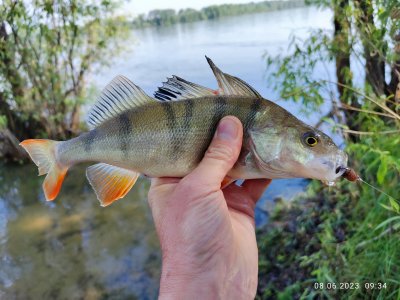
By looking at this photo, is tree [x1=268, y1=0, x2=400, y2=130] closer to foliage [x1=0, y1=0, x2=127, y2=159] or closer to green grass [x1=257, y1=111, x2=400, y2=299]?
green grass [x1=257, y1=111, x2=400, y2=299]

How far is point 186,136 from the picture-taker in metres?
2.00

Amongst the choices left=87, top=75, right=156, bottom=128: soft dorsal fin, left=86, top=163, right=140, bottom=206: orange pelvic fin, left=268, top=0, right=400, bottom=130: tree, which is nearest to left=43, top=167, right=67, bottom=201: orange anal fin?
left=86, top=163, right=140, bottom=206: orange pelvic fin

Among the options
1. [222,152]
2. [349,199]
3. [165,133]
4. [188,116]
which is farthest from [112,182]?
[349,199]

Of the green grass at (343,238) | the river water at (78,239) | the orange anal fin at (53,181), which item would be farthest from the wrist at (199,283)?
the river water at (78,239)

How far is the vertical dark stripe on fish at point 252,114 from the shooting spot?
1944 mm

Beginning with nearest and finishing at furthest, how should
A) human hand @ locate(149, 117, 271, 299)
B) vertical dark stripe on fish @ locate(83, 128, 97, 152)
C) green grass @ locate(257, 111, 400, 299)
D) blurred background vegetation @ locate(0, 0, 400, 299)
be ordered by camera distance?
human hand @ locate(149, 117, 271, 299) → vertical dark stripe on fish @ locate(83, 128, 97, 152) → green grass @ locate(257, 111, 400, 299) → blurred background vegetation @ locate(0, 0, 400, 299)

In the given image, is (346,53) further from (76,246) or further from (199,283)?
(76,246)

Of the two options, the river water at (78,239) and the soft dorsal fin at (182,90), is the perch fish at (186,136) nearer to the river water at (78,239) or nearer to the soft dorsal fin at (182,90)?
the soft dorsal fin at (182,90)

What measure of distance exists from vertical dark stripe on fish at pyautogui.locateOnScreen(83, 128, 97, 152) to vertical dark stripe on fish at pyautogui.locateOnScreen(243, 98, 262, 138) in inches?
32.7

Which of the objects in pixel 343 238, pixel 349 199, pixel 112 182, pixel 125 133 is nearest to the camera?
pixel 125 133

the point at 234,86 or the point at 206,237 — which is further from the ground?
the point at 234,86

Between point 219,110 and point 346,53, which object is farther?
point 346,53

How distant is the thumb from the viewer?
6.18ft

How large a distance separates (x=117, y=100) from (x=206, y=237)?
0.88 m
